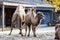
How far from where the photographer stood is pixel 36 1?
33.2 meters

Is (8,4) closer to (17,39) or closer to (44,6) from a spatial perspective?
(44,6)

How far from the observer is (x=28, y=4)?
29.4 meters

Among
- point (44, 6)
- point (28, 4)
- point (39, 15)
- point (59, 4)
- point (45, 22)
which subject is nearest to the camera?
point (39, 15)

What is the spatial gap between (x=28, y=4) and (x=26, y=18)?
12486 millimetres

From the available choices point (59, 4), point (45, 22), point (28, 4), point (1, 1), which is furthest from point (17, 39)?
point (59, 4)

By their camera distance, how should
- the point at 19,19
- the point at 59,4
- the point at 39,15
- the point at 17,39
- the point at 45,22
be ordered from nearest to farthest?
the point at 17,39 → the point at 39,15 → the point at 19,19 → the point at 45,22 → the point at 59,4

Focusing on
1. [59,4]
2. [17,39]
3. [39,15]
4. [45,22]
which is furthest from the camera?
[59,4]

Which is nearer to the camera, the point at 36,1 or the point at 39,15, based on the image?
the point at 39,15

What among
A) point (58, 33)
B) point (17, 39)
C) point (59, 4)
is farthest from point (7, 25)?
point (58, 33)

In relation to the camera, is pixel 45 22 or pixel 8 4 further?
pixel 45 22

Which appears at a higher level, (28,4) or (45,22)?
(28,4)

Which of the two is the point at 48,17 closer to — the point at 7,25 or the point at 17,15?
the point at 7,25

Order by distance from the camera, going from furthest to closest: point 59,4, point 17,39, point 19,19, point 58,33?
point 59,4
point 19,19
point 17,39
point 58,33

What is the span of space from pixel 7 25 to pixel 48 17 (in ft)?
23.8
